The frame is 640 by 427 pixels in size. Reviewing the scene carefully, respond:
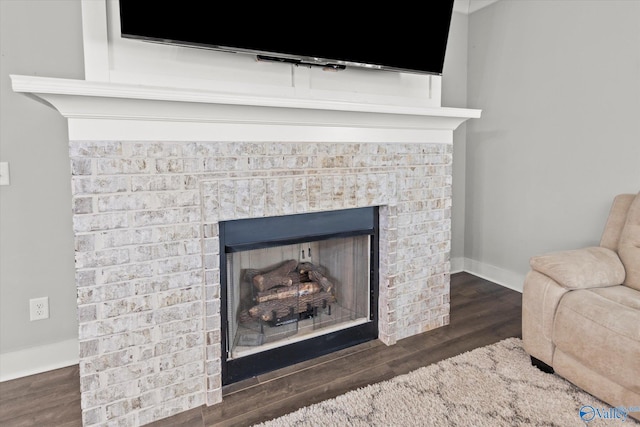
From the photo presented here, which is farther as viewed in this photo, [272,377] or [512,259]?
[512,259]

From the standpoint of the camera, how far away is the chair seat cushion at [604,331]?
152 cm

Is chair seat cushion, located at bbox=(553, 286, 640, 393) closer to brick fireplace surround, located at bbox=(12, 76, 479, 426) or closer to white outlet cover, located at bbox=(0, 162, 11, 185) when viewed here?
brick fireplace surround, located at bbox=(12, 76, 479, 426)

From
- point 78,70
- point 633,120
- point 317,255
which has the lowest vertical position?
point 317,255

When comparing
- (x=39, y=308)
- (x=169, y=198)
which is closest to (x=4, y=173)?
(x=39, y=308)

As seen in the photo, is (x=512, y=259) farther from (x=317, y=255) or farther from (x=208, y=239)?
(x=208, y=239)

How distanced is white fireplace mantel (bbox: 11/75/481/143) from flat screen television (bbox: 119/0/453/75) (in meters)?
0.24

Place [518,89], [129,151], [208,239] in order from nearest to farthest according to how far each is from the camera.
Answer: [129,151], [208,239], [518,89]

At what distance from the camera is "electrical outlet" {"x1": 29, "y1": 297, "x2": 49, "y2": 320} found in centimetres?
198

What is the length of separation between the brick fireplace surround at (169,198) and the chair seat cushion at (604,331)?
3.83ft

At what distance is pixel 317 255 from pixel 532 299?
1.20 m

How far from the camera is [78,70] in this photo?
1.97 metres

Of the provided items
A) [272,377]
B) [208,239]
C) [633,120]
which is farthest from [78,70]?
[633,120]

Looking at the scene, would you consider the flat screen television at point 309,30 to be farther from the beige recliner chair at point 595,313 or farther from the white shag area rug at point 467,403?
the white shag area rug at point 467,403

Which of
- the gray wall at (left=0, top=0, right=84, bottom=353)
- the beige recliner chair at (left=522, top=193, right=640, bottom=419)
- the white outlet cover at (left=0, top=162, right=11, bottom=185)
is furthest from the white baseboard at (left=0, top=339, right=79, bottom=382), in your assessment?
the beige recliner chair at (left=522, top=193, right=640, bottom=419)
